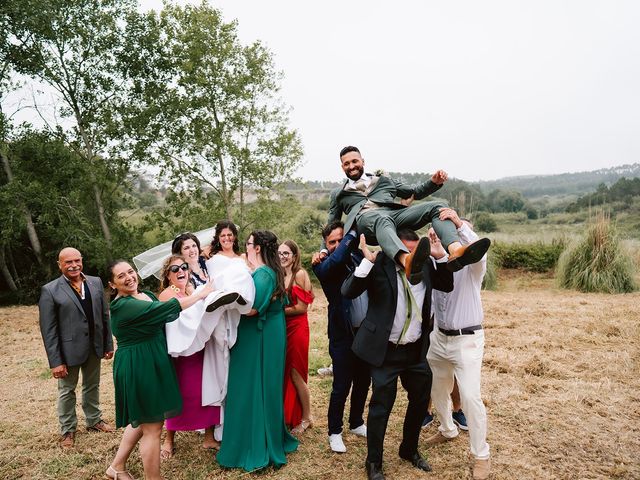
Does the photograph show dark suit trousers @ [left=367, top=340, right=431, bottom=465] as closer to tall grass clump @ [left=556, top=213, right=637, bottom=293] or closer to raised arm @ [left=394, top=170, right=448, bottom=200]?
raised arm @ [left=394, top=170, right=448, bottom=200]

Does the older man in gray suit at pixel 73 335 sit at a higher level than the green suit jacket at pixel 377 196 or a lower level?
lower

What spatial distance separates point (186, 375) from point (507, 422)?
11.5 ft

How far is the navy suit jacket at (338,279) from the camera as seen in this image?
4.29m

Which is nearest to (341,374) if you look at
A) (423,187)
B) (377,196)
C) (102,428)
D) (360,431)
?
(360,431)

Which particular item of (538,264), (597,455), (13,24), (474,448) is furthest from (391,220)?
(538,264)

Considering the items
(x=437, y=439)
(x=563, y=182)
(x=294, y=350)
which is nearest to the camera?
(x=437, y=439)

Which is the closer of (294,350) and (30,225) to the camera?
(294,350)

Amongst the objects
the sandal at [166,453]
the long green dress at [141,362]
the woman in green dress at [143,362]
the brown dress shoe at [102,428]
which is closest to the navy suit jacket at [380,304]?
the woman in green dress at [143,362]

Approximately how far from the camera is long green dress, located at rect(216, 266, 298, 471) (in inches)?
162

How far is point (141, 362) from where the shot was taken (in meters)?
3.67

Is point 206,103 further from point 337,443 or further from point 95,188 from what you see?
point 337,443

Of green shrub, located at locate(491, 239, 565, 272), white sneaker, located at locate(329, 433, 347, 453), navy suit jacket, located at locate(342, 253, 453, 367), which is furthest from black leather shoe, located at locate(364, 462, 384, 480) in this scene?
green shrub, located at locate(491, 239, 565, 272)

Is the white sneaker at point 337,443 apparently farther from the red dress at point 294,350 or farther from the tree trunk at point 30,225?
the tree trunk at point 30,225

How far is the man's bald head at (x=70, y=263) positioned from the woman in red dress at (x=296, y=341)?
217 cm
